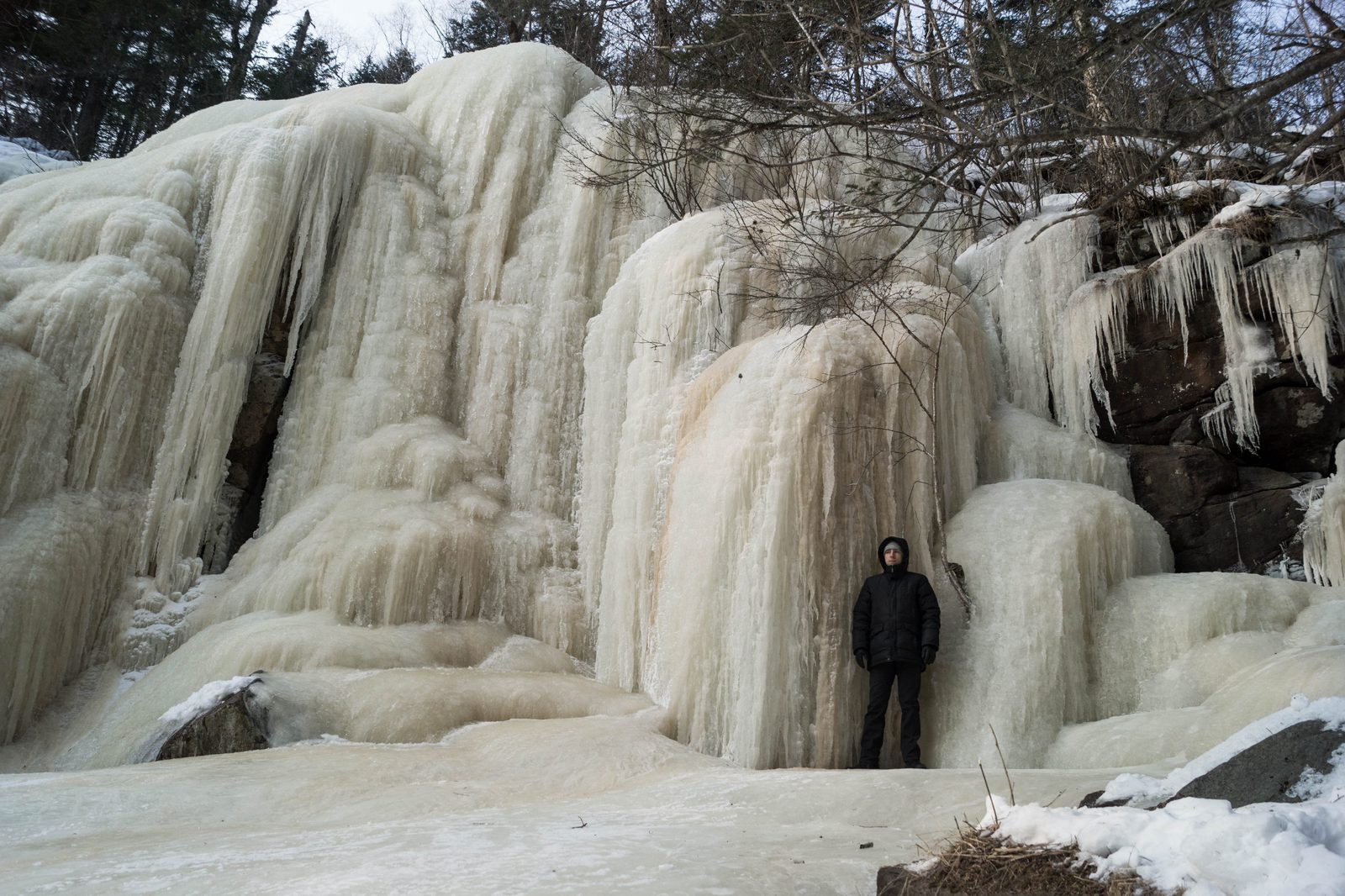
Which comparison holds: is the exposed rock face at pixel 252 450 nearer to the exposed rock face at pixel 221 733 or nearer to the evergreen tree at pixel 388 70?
the exposed rock face at pixel 221 733

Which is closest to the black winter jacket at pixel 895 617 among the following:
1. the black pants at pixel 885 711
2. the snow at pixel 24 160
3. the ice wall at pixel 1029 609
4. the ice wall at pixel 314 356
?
the black pants at pixel 885 711

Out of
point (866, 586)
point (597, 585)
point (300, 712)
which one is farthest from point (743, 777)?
point (597, 585)

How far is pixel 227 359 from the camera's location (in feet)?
34.3

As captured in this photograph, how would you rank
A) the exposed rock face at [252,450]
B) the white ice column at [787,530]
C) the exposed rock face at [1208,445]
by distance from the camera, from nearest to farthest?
the white ice column at [787,530]
the exposed rock face at [1208,445]
the exposed rock face at [252,450]

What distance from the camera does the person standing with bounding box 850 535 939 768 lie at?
250 inches

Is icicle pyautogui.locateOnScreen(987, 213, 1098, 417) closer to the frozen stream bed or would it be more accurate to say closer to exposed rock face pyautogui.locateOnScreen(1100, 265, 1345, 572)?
exposed rock face pyautogui.locateOnScreen(1100, 265, 1345, 572)

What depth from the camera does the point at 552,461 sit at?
10508 mm

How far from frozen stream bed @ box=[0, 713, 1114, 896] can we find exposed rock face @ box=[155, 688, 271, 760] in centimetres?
35

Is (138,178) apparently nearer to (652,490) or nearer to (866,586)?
(652,490)

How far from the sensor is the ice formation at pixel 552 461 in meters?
6.70

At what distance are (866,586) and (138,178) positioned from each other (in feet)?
30.9

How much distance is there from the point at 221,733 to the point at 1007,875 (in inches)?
222

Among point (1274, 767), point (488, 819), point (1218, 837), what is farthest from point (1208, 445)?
point (1218, 837)

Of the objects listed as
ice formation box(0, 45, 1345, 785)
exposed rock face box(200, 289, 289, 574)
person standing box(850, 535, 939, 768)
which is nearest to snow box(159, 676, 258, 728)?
ice formation box(0, 45, 1345, 785)
